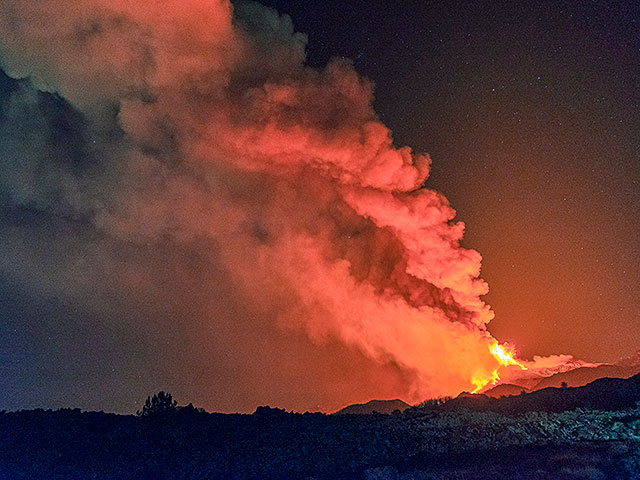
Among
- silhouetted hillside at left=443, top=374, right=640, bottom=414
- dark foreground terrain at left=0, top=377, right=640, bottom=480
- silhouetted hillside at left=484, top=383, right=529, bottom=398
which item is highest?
silhouetted hillside at left=484, top=383, right=529, bottom=398

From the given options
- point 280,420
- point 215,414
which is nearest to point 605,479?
point 280,420

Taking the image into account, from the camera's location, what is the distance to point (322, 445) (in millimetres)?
23953

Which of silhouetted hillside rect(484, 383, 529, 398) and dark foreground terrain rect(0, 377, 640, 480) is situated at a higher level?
silhouetted hillside rect(484, 383, 529, 398)

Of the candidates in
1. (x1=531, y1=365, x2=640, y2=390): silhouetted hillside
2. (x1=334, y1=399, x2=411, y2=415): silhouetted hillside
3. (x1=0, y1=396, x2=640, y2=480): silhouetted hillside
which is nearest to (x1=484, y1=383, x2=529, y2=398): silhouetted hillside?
(x1=531, y1=365, x2=640, y2=390): silhouetted hillside

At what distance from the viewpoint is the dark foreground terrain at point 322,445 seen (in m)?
23.2

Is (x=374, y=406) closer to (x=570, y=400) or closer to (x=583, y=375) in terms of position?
(x=583, y=375)

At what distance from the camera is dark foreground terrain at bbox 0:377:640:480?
2316cm

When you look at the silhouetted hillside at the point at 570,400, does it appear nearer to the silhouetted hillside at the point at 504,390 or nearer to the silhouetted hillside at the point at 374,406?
the silhouetted hillside at the point at 504,390

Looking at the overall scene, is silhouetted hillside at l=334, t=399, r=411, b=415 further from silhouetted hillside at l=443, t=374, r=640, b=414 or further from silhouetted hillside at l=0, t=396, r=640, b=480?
silhouetted hillside at l=0, t=396, r=640, b=480

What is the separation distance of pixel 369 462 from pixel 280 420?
209 inches

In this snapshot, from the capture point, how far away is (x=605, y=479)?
23.0 m

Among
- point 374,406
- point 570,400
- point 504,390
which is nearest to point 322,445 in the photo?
point 570,400

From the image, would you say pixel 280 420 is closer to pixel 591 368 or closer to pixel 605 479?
pixel 605 479

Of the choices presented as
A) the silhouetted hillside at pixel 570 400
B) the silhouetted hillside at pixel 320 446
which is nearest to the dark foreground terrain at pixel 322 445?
the silhouetted hillside at pixel 320 446
